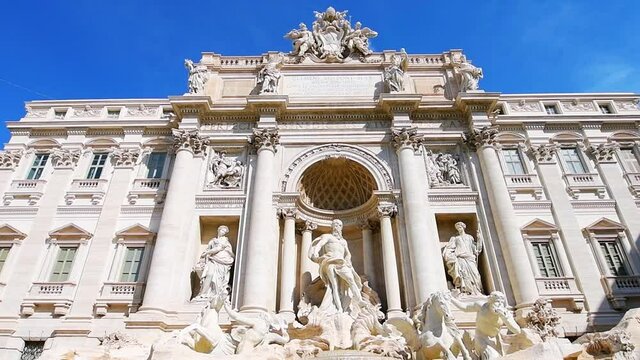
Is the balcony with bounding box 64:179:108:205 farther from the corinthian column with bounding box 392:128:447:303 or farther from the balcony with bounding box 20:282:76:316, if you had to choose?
the corinthian column with bounding box 392:128:447:303

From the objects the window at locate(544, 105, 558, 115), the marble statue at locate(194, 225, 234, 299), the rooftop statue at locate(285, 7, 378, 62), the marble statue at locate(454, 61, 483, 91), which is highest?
the rooftop statue at locate(285, 7, 378, 62)

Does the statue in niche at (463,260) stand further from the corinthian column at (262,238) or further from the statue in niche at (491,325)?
the corinthian column at (262,238)

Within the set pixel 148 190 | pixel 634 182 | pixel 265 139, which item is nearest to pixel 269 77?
pixel 265 139

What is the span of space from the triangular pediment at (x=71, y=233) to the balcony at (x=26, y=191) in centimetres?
226

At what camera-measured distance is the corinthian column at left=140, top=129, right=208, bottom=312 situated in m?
15.2

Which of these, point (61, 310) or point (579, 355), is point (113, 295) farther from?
point (579, 355)

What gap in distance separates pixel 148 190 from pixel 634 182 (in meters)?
21.5

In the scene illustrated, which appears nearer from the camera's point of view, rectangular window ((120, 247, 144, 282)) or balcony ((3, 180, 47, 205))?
rectangular window ((120, 247, 144, 282))

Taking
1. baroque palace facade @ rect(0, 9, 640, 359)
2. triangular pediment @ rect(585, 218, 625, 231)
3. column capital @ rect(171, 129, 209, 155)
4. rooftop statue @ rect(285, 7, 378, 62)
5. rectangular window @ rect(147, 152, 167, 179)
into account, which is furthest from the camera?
rooftop statue @ rect(285, 7, 378, 62)

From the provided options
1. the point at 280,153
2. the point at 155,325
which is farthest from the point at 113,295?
the point at 280,153

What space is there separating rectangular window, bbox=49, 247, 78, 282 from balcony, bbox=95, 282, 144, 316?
1.93 meters

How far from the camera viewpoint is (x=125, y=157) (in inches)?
779

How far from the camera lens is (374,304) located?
622 inches

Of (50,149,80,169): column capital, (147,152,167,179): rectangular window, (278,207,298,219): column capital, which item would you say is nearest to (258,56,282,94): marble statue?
(147,152,167,179): rectangular window
